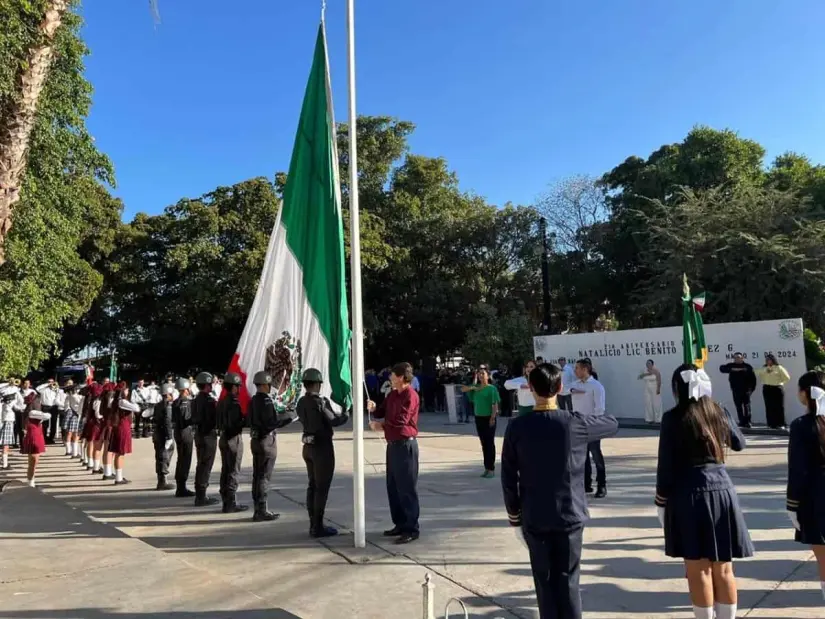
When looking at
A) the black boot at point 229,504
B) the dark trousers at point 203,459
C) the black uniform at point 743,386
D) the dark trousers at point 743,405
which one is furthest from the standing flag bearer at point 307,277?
the dark trousers at point 743,405

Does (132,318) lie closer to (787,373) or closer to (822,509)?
(787,373)

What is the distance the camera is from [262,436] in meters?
7.79

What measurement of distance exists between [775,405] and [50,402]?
55.4ft

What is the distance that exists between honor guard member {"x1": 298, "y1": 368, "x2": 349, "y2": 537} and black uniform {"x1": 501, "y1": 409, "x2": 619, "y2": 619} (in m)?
3.52

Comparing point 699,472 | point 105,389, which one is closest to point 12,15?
point 105,389

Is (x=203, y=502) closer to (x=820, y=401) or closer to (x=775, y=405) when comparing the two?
(x=820, y=401)

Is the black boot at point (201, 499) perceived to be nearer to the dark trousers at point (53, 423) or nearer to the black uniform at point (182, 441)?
the black uniform at point (182, 441)

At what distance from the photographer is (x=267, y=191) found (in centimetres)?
3030

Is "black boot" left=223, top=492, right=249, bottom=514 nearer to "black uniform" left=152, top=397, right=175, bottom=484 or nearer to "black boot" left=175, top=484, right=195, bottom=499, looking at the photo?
"black boot" left=175, top=484, right=195, bottom=499

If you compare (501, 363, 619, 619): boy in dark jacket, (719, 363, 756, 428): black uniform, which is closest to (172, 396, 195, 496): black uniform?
(501, 363, 619, 619): boy in dark jacket

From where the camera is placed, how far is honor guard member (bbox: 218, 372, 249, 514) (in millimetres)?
8250

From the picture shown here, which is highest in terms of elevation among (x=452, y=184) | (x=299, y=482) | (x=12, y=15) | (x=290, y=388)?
(x=452, y=184)

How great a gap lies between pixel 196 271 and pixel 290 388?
2264 centimetres

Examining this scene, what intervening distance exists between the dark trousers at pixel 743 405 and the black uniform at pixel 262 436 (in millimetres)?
11811
